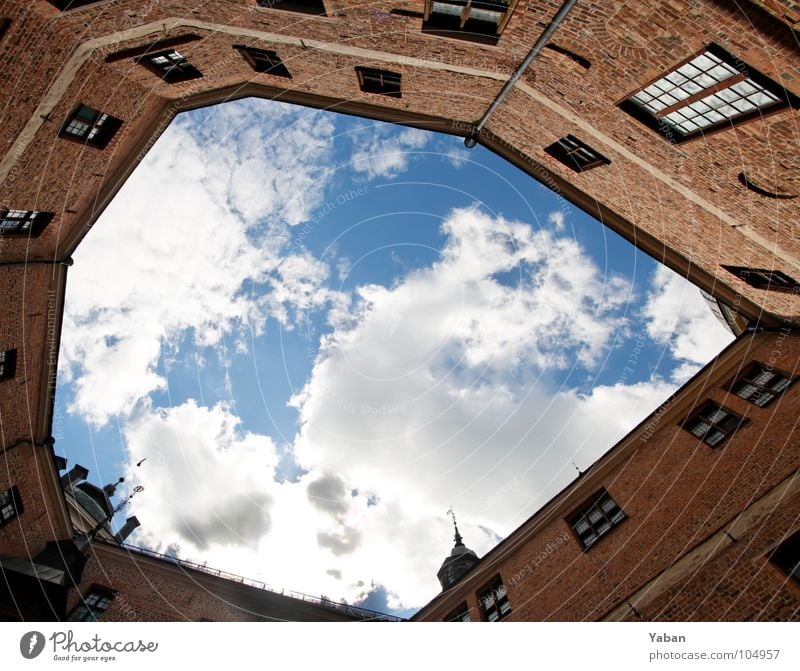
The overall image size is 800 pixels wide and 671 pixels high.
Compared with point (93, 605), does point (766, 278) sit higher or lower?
lower

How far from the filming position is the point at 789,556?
7.40 m

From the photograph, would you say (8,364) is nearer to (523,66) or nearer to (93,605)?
(93,605)

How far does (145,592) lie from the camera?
1664cm

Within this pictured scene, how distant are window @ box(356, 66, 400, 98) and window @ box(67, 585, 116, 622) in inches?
846

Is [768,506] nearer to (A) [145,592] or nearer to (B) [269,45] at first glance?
(B) [269,45]

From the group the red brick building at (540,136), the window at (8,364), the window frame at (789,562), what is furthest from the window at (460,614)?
the window at (8,364)

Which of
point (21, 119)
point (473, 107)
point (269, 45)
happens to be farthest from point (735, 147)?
point (21, 119)

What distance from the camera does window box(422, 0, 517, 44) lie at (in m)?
7.78

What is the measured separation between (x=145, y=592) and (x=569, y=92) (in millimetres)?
23372

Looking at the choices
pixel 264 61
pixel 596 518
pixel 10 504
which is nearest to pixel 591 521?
pixel 596 518

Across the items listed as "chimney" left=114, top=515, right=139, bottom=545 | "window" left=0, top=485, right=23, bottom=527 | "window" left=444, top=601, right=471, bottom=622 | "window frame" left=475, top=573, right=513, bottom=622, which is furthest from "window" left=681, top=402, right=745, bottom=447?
"chimney" left=114, top=515, right=139, bottom=545

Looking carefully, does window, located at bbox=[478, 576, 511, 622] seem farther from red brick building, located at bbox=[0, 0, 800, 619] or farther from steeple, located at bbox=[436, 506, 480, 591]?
steeple, located at bbox=[436, 506, 480, 591]

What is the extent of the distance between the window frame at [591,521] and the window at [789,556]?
4928 mm

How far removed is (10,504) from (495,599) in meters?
17.2
